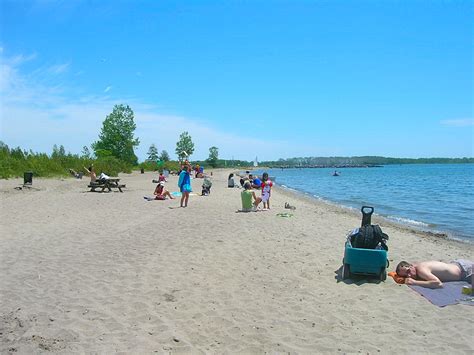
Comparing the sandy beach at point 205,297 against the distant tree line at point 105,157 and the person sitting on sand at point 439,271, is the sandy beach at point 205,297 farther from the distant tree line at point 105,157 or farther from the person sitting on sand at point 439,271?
the distant tree line at point 105,157

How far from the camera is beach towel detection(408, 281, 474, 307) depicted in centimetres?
572

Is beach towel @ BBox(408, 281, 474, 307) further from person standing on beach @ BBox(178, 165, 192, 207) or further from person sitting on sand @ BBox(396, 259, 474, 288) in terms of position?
person standing on beach @ BBox(178, 165, 192, 207)

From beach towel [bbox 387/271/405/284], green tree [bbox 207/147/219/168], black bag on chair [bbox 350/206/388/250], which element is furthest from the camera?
green tree [bbox 207/147/219/168]

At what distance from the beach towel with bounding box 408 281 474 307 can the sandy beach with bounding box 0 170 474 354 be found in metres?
0.15

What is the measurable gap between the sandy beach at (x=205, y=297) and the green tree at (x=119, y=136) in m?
52.2

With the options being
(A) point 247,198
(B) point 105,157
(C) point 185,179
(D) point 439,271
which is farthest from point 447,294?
(B) point 105,157

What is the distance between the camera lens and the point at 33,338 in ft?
14.1

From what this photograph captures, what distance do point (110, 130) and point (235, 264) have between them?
58.6 m

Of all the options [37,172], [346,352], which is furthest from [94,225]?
[37,172]

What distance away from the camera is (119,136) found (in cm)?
6188

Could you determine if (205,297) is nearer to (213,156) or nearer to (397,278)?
(397,278)

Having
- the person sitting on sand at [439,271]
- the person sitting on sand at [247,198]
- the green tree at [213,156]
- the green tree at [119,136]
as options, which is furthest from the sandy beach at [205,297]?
the green tree at [213,156]

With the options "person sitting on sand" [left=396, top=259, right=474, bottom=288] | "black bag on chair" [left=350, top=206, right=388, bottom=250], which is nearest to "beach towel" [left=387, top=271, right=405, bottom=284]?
"person sitting on sand" [left=396, top=259, right=474, bottom=288]

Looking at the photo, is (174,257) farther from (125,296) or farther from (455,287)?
(455,287)
